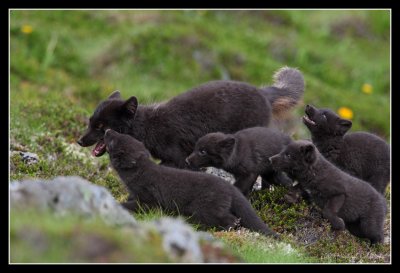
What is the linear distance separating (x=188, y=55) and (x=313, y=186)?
1080 cm

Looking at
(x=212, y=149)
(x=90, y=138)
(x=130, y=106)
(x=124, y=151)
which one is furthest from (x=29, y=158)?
(x=212, y=149)

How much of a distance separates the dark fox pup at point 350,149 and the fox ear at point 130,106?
101 inches

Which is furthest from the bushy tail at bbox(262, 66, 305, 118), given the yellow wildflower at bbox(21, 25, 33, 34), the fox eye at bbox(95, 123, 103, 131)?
the yellow wildflower at bbox(21, 25, 33, 34)

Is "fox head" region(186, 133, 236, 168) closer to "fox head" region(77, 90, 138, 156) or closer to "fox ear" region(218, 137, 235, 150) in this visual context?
"fox ear" region(218, 137, 235, 150)

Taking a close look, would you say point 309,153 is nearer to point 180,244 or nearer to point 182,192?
point 182,192

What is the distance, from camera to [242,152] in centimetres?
1046

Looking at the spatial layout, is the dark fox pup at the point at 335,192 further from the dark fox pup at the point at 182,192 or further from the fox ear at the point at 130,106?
the fox ear at the point at 130,106

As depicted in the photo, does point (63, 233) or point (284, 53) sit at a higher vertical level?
point (63, 233)

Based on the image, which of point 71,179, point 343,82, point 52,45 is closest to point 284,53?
point 343,82

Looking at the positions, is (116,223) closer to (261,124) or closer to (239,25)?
(261,124)

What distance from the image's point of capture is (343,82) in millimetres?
22062

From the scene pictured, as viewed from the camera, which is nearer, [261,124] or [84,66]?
[261,124]

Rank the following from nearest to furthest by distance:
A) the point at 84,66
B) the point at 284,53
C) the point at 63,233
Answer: the point at 63,233 → the point at 84,66 → the point at 284,53

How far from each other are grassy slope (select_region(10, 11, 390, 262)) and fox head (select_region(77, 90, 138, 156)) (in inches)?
132
